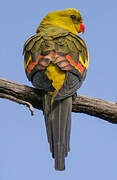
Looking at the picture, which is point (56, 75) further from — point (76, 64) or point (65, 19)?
point (65, 19)

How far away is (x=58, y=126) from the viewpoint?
4430 mm

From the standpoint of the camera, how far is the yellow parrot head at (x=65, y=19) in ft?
21.9

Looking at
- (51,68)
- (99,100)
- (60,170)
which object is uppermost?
(51,68)

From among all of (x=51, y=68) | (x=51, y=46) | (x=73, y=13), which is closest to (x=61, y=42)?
(x=51, y=46)

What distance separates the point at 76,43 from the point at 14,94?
121 cm

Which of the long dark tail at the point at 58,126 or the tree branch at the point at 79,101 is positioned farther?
the tree branch at the point at 79,101

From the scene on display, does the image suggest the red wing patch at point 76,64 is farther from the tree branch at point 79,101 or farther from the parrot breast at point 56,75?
the tree branch at point 79,101

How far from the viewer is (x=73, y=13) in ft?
22.5

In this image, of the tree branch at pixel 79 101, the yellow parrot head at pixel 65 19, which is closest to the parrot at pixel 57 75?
the tree branch at pixel 79 101

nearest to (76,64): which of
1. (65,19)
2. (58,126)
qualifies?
(58,126)

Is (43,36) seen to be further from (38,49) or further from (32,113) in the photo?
(32,113)

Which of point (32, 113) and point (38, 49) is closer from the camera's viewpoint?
point (32, 113)

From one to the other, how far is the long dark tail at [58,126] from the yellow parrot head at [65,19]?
2406 millimetres

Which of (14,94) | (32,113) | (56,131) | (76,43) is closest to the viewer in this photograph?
(32,113)
